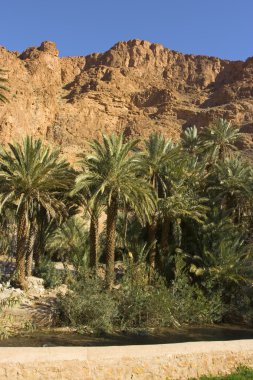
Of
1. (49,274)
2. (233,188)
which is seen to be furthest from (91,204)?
(233,188)

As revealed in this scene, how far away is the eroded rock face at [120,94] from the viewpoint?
94000 mm

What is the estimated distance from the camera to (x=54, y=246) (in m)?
35.9

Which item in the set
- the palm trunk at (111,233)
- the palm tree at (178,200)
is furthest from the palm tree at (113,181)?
the palm tree at (178,200)

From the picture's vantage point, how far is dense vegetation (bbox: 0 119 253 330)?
1909 cm

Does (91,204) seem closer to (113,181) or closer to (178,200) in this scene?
(113,181)

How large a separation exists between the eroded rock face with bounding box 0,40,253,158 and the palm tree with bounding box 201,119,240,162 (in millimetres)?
52572

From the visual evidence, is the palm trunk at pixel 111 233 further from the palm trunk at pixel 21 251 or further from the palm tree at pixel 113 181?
the palm trunk at pixel 21 251

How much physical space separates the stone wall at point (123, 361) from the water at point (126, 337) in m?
7.36

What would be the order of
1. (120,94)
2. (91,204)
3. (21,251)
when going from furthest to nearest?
(120,94) → (21,251) → (91,204)

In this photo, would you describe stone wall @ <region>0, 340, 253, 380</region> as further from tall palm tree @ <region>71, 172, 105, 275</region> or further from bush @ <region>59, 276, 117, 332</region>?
tall palm tree @ <region>71, 172, 105, 275</region>

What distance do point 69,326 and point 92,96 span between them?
107 m

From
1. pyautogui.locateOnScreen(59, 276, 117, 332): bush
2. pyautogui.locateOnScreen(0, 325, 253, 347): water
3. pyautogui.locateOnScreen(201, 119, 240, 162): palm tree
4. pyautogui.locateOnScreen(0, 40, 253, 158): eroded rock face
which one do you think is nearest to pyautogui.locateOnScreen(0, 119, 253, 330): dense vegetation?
pyautogui.locateOnScreen(59, 276, 117, 332): bush

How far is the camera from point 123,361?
766 centimetres

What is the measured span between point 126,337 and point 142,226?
7.31 metres
